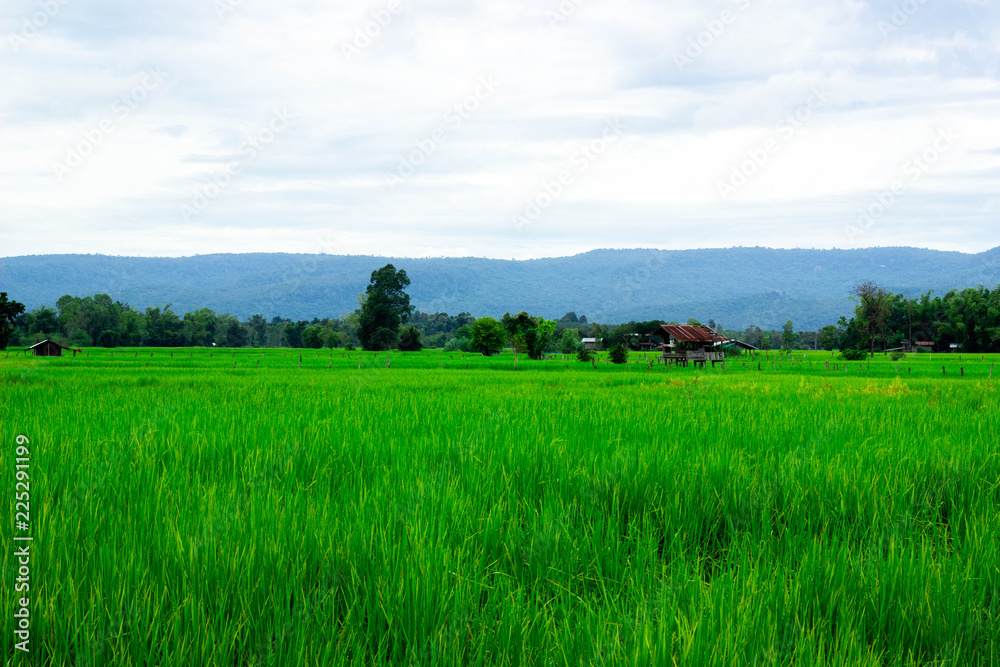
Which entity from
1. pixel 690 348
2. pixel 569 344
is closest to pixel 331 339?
pixel 569 344

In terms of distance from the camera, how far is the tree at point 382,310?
8681 cm

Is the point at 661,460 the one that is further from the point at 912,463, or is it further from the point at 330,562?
the point at 330,562

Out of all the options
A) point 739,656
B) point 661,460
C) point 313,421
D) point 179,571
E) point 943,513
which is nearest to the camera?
point 739,656

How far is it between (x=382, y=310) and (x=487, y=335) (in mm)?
21176

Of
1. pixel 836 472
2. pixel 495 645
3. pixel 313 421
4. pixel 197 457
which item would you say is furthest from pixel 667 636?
pixel 313 421

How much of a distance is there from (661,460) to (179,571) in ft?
12.0

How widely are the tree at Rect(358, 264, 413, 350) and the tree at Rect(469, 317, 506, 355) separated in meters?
18.3

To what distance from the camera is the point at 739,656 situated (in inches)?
84.7

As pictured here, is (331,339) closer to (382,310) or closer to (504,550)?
(382,310)

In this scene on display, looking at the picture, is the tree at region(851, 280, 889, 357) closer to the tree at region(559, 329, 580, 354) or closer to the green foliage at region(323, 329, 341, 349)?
the tree at region(559, 329, 580, 354)

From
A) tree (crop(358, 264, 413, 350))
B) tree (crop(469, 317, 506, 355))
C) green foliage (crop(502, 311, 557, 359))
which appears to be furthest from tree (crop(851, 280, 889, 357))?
tree (crop(358, 264, 413, 350))

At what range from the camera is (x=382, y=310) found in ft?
286

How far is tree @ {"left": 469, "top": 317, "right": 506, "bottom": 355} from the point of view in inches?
2891

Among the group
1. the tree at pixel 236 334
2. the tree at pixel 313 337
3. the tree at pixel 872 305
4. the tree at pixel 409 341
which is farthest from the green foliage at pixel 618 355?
the tree at pixel 236 334
